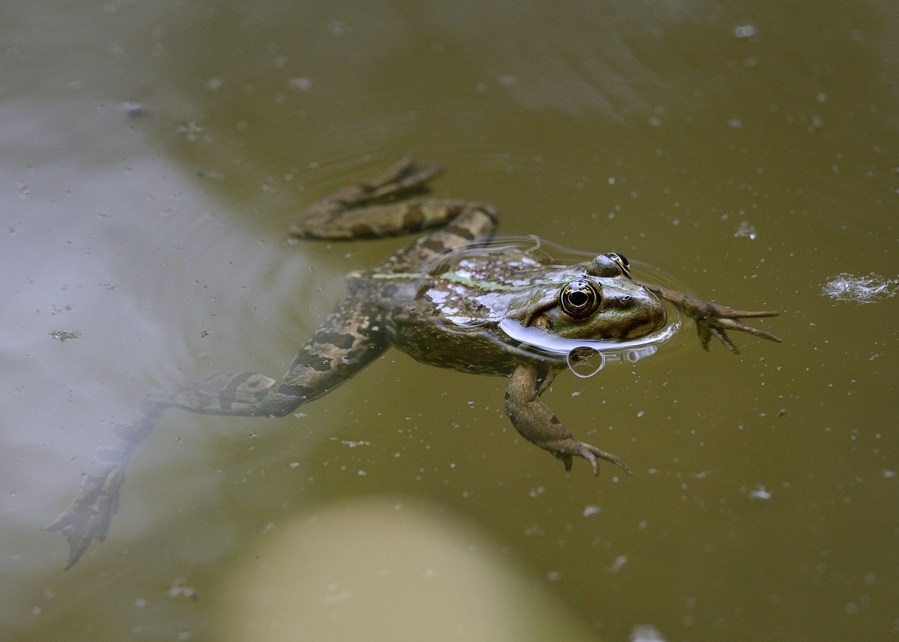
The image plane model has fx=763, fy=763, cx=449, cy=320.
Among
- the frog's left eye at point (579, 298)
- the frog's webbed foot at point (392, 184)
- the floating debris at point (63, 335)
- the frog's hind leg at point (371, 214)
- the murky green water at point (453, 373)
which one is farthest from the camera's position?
the frog's webbed foot at point (392, 184)

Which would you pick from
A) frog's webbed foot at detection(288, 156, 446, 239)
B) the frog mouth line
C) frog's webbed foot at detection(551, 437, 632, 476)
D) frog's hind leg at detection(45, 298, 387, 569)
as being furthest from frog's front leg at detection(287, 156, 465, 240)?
frog's webbed foot at detection(551, 437, 632, 476)

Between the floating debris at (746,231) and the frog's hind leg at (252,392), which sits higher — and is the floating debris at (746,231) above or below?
above

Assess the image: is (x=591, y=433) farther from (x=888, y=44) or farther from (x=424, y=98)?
(x=888, y=44)

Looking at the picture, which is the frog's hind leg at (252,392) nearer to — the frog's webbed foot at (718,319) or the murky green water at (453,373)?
the murky green water at (453,373)

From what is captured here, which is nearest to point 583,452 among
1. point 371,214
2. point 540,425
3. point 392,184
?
point 540,425

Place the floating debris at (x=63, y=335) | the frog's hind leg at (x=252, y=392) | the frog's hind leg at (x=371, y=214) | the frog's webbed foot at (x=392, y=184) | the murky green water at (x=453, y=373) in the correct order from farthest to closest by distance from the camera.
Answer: the frog's webbed foot at (x=392, y=184)
the frog's hind leg at (x=371, y=214)
the floating debris at (x=63, y=335)
the frog's hind leg at (x=252, y=392)
the murky green water at (x=453, y=373)

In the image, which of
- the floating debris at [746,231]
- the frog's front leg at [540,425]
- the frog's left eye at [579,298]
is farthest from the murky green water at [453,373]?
the frog's left eye at [579,298]

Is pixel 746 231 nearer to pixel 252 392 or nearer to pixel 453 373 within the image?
pixel 453 373
